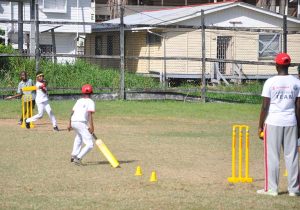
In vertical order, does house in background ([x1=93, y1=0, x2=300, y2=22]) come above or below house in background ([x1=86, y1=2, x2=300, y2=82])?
above

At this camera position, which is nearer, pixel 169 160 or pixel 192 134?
pixel 169 160

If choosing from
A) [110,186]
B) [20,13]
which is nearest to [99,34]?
[20,13]

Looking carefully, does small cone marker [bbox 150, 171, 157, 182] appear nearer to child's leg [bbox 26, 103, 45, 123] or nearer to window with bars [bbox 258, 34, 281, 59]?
child's leg [bbox 26, 103, 45, 123]

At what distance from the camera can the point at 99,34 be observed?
41500 millimetres

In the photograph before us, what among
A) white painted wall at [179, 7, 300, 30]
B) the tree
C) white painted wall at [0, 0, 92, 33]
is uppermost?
the tree

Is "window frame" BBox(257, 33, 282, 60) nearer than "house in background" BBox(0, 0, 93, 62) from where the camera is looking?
Yes

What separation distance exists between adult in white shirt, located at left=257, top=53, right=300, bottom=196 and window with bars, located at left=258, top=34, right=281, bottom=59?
27119 mm

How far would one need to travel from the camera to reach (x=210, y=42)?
3606 cm

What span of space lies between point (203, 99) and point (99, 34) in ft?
51.8

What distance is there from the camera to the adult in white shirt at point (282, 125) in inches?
397

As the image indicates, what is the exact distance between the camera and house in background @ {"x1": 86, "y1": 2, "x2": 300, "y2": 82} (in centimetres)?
3534

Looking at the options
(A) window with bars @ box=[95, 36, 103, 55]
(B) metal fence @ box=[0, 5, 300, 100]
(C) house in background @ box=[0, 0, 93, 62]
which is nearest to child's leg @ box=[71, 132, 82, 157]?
(B) metal fence @ box=[0, 5, 300, 100]

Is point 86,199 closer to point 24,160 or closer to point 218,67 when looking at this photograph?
point 24,160

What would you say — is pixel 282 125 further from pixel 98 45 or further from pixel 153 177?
pixel 98 45
